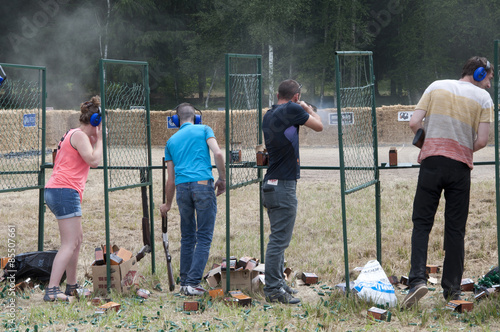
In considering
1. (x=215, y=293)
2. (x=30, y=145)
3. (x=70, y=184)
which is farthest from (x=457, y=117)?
(x=30, y=145)

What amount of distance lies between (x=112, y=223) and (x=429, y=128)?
18.7ft

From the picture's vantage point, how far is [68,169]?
194 inches

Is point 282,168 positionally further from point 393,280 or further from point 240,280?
point 393,280

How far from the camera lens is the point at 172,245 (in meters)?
7.51

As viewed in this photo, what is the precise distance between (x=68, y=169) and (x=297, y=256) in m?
3.08

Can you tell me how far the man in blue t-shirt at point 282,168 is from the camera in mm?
4703

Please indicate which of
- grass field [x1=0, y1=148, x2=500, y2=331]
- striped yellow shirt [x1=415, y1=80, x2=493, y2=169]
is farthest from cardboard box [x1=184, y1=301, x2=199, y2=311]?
striped yellow shirt [x1=415, y1=80, x2=493, y2=169]

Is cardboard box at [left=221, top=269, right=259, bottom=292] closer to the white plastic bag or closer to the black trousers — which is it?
the white plastic bag

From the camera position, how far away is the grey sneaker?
4.42 meters

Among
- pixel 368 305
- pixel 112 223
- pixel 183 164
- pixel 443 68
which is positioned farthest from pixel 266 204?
pixel 443 68

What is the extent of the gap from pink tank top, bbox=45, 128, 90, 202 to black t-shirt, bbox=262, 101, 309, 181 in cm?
164

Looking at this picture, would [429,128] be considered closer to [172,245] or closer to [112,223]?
[172,245]

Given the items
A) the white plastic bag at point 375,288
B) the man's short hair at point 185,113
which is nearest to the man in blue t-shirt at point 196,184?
the man's short hair at point 185,113

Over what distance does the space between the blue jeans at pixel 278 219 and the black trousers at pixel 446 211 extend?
1.03 meters
